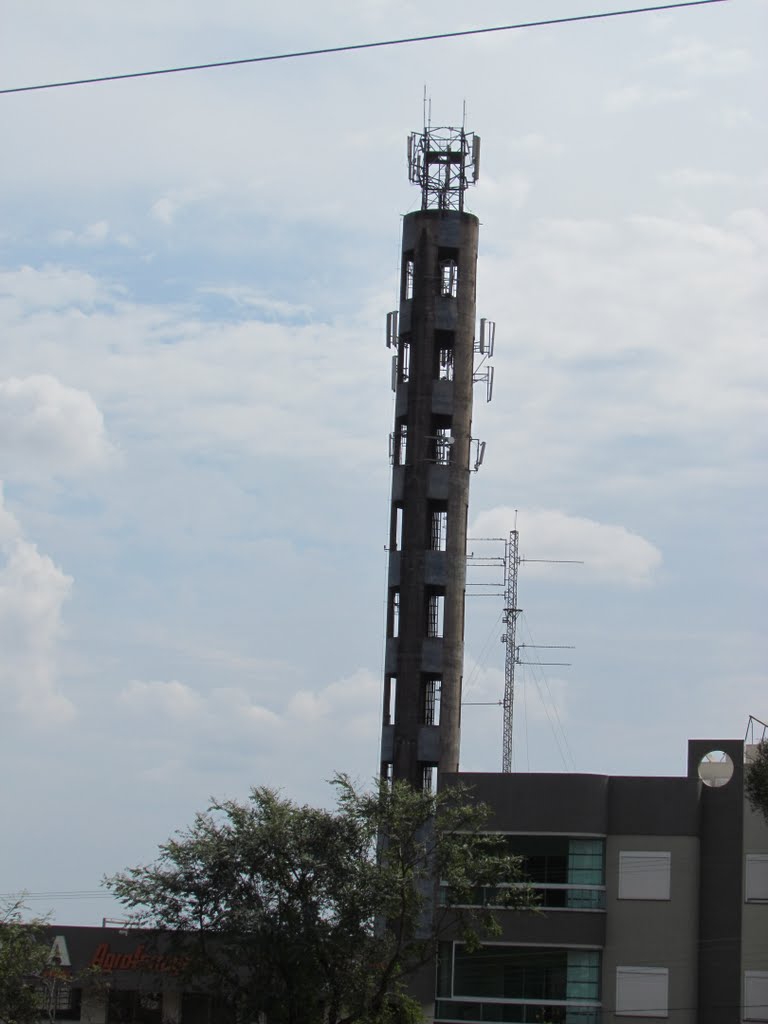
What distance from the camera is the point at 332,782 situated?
4978 cm

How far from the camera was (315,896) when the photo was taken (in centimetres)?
4716

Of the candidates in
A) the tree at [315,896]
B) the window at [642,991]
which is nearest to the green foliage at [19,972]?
the tree at [315,896]

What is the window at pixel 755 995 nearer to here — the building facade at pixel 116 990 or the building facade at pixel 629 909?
the building facade at pixel 629 909

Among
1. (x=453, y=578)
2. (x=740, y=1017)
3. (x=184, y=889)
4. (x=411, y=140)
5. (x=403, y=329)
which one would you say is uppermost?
(x=411, y=140)

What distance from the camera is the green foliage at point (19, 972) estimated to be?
171ft

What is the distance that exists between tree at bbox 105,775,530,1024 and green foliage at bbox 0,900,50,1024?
725 cm

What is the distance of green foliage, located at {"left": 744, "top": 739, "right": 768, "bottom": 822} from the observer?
54.6m

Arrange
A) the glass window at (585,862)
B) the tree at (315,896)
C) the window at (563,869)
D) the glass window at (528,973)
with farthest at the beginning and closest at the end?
the glass window at (585,862) < the window at (563,869) < the glass window at (528,973) < the tree at (315,896)

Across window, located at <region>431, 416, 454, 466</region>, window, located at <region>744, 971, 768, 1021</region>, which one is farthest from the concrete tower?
window, located at <region>744, 971, 768, 1021</region>

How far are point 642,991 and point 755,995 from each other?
4015 millimetres

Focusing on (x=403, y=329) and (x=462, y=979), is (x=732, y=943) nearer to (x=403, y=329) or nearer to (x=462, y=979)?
(x=462, y=979)

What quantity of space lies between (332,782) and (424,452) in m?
25.1

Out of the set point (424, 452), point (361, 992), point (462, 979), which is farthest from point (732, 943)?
point (424, 452)

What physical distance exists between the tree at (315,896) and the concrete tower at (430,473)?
64.6 feet
